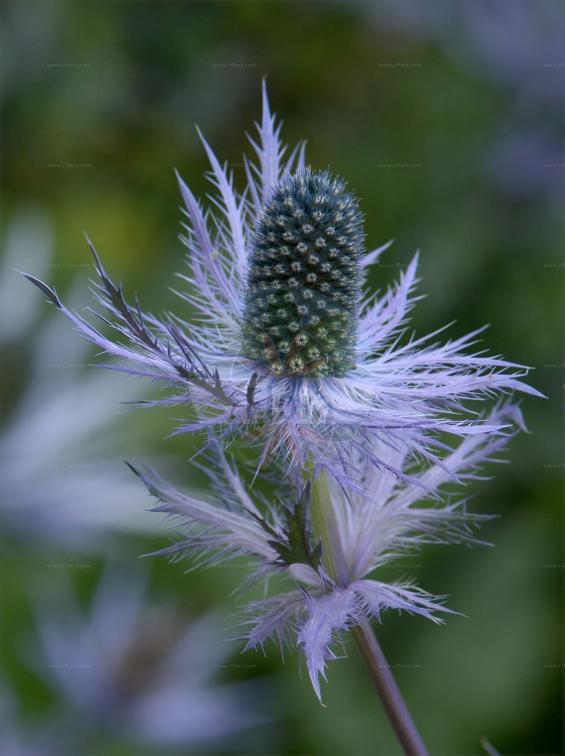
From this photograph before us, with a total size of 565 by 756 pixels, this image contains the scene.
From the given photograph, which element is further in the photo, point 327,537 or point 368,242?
point 368,242

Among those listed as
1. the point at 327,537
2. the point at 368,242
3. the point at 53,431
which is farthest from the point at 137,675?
the point at 368,242

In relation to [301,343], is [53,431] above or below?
below

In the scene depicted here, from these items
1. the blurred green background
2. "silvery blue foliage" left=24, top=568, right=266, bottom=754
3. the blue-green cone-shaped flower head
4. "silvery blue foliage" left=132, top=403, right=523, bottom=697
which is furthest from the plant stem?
the blurred green background

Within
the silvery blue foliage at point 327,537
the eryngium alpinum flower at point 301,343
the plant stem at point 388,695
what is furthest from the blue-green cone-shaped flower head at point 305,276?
the plant stem at point 388,695

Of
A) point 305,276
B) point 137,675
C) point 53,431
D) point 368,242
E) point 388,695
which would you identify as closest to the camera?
point 388,695

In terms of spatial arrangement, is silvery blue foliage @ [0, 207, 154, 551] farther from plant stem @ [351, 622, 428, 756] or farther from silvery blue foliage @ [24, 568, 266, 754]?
plant stem @ [351, 622, 428, 756]

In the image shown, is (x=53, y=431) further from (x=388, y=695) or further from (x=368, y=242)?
(x=388, y=695)

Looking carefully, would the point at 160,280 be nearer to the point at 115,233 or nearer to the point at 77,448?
the point at 115,233
